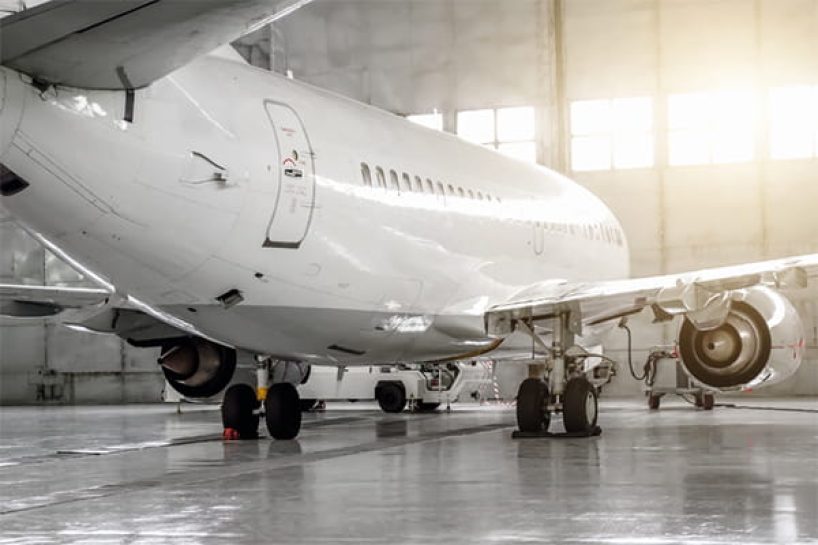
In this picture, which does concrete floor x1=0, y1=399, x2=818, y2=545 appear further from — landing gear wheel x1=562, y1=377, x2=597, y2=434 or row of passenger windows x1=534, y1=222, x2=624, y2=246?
row of passenger windows x1=534, y1=222, x2=624, y2=246

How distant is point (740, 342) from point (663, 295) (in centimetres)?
130

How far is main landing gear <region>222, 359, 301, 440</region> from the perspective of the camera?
14812 millimetres

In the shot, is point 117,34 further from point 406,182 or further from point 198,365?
point 198,365

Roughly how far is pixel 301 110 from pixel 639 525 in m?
7.01

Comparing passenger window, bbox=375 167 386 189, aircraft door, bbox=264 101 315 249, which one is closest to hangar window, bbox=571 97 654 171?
passenger window, bbox=375 167 386 189

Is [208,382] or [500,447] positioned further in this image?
[208,382]

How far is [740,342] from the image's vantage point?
47.3ft

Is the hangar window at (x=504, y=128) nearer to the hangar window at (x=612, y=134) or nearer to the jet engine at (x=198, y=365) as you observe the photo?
the hangar window at (x=612, y=134)

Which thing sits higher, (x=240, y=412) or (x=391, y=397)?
(x=240, y=412)

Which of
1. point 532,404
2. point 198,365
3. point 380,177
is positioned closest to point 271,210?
point 380,177

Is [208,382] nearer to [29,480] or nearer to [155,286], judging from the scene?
[155,286]

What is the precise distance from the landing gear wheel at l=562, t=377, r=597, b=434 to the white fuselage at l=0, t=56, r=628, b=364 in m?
1.77

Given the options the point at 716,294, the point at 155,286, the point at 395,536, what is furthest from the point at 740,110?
the point at 395,536

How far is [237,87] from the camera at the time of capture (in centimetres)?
1170
